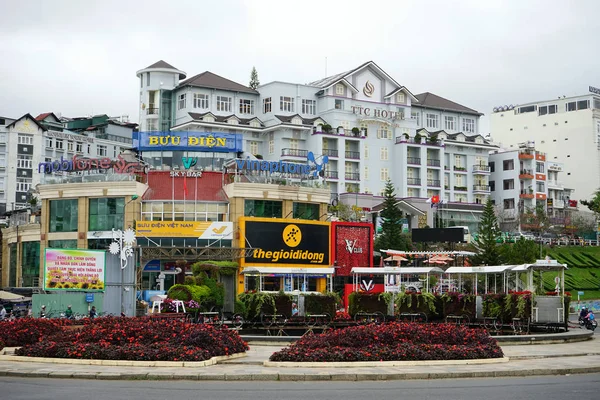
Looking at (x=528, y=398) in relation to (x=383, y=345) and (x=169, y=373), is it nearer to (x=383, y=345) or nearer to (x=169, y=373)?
(x=383, y=345)

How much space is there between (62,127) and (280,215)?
213 ft

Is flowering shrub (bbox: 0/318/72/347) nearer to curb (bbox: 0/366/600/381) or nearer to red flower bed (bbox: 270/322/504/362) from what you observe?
curb (bbox: 0/366/600/381)

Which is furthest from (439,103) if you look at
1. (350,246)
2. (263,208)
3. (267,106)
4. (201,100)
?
(263,208)

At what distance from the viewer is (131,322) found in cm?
2755

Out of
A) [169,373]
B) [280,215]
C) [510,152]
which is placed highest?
[510,152]

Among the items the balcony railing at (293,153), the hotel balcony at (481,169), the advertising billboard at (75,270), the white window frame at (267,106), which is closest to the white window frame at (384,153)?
the balcony railing at (293,153)

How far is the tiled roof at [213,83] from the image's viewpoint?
322ft

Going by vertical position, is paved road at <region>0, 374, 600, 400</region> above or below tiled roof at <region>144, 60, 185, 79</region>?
below

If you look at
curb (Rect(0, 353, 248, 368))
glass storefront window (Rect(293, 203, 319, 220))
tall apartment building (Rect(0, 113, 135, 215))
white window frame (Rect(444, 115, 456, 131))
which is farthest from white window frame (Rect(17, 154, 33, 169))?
curb (Rect(0, 353, 248, 368))

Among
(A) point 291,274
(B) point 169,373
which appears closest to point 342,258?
(A) point 291,274

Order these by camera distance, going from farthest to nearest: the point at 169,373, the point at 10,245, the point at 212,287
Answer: the point at 10,245
the point at 212,287
the point at 169,373

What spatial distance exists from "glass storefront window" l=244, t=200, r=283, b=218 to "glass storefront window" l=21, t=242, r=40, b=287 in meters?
19.3

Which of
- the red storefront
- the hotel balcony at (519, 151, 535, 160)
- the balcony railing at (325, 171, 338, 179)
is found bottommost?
the red storefront

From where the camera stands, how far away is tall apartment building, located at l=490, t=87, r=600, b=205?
4894 inches
